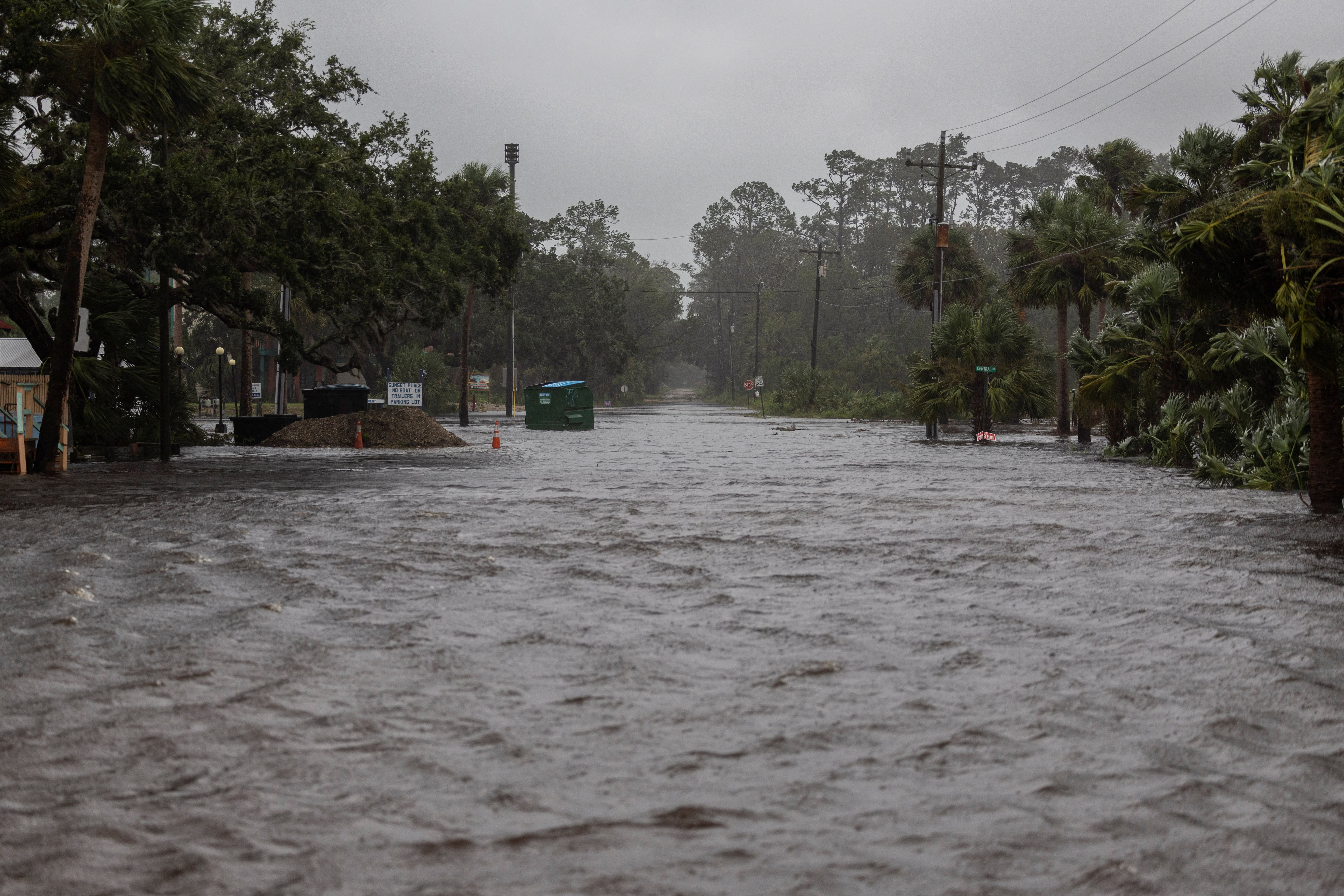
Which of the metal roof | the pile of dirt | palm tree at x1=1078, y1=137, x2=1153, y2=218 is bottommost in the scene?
the pile of dirt

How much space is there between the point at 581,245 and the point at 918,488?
10515cm

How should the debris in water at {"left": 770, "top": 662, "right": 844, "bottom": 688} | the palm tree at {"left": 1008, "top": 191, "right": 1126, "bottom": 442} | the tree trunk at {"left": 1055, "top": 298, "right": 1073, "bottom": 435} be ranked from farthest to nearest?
the tree trunk at {"left": 1055, "top": 298, "right": 1073, "bottom": 435} < the palm tree at {"left": 1008, "top": 191, "right": 1126, "bottom": 442} < the debris in water at {"left": 770, "top": 662, "right": 844, "bottom": 688}

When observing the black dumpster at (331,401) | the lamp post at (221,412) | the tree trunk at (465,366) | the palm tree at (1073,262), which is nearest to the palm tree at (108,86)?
the black dumpster at (331,401)

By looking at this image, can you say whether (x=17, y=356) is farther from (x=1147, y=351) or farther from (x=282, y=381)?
(x=1147, y=351)

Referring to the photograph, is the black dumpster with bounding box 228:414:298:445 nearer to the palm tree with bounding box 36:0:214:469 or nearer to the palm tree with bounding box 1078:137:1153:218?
the palm tree with bounding box 36:0:214:469

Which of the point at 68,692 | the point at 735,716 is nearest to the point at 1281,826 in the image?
the point at 735,716

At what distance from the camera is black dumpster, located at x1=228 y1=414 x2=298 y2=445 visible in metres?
32.9

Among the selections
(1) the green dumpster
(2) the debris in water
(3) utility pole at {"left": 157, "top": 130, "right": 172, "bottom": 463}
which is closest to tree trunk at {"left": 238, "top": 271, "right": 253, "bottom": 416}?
(3) utility pole at {"left": 157, "top": 130, "right": 172, "bottom": 463}

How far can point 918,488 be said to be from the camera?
19.8 metres

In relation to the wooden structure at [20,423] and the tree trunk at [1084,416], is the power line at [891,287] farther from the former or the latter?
the wooden structure at [20,423]

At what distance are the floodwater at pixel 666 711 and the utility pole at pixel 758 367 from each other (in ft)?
172

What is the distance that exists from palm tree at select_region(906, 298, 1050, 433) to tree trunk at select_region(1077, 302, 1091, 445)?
5.26 ft

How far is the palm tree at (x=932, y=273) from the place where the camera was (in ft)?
167

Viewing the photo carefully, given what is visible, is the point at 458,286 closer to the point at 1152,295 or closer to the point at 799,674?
the point at 1152,295
